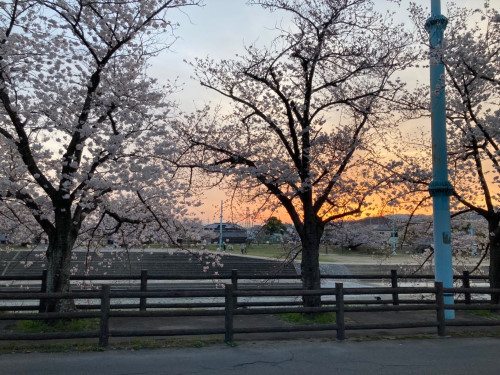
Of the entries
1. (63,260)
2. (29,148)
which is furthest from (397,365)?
(29,148)

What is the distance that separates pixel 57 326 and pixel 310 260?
6.65 meters

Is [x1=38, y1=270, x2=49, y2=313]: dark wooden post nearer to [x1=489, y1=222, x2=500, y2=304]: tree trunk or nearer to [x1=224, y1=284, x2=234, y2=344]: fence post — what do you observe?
[x1=224, y1=284, x2=234, y2=344]: fence post

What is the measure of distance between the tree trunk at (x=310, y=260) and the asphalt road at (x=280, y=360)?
3318 millimetres

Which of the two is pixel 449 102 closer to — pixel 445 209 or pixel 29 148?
pixel 445 209

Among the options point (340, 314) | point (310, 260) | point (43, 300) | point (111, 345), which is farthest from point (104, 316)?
point (310, 260)

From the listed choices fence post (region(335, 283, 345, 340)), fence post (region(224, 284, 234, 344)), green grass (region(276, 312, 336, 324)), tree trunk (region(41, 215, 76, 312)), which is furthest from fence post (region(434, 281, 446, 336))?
tree trunk (region(41, 215, 76, 312))

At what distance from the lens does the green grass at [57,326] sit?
30.7 ft

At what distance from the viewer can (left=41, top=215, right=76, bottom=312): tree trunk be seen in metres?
9.90

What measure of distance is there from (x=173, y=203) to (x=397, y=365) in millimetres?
9099

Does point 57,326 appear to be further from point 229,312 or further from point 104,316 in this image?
point 229,312

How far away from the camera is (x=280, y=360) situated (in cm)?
703

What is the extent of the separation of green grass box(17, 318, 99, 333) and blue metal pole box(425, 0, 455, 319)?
8.74m

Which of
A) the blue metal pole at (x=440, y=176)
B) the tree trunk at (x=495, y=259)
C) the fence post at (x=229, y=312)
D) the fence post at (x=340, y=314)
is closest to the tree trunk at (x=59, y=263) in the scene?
the fence post at (x=229, y=312)

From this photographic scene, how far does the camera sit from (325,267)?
41.8 metres
